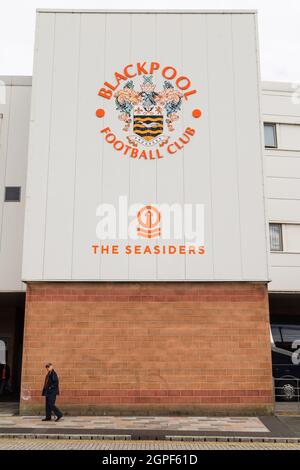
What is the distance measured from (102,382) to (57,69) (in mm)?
10041

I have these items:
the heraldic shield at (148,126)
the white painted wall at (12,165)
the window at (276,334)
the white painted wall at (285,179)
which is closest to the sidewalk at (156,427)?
the white painted wall at (12,165)

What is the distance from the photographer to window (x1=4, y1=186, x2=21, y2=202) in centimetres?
1630

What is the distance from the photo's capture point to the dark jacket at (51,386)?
42.0 feet

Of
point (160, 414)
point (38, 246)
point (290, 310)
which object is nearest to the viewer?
point (160, 414)

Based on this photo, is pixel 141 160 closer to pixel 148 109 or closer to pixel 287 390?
pixel 148 109

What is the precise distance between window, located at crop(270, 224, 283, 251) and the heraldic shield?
21.7ft

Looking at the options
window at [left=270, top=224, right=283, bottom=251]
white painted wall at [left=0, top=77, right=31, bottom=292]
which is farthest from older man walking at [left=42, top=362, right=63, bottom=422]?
window at [left=270, top=224, right=283, bottom=251]

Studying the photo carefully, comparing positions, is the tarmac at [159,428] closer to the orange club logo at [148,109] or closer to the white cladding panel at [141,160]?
the white cladding panel at [141,160]

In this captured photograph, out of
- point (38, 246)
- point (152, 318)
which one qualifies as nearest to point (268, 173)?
point (152, 318)

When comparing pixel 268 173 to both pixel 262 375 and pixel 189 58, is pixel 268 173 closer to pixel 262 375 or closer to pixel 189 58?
pixel 189 58

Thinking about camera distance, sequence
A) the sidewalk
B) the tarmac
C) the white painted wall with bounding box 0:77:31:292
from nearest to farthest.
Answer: the tarmac → the sidewalk → the white painted wall with bounding box 0:77:31:292

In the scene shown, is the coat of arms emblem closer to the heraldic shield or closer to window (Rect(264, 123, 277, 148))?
the heraldic shield

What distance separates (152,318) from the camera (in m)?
14.1

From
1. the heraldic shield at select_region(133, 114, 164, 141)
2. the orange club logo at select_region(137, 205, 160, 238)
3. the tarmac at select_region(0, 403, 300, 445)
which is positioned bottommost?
the tarmac at select_region(0, 403, 300, 445)
